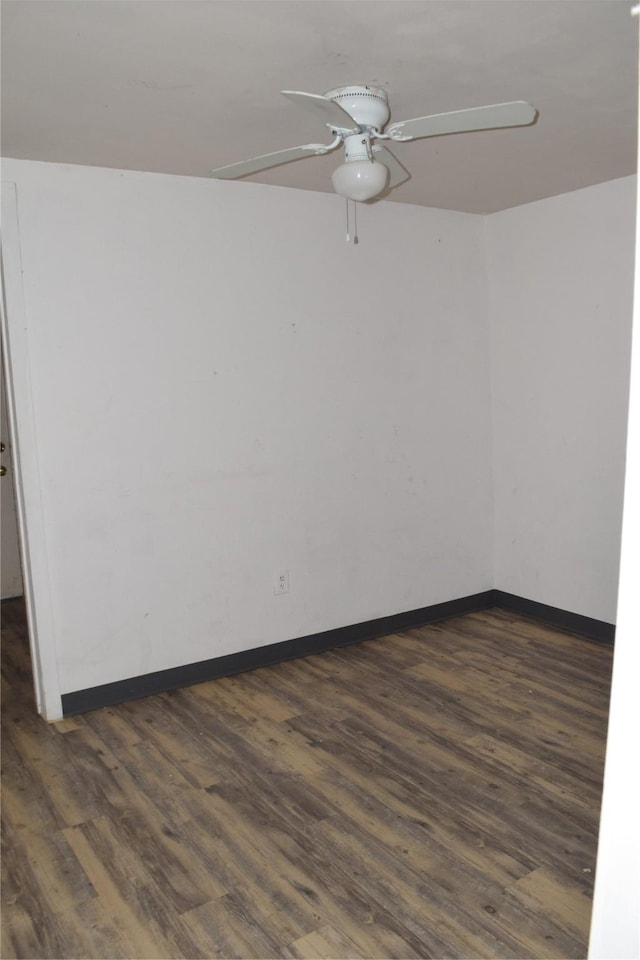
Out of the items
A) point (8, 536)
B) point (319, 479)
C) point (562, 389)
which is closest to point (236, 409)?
point (319, 479)

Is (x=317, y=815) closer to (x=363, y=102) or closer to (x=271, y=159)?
(x=271, y=159)

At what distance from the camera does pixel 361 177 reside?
7.73ft

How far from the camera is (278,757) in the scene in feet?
9.67

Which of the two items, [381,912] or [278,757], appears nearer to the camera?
[381,912]

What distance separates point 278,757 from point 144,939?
998mm

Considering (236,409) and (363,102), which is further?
(236,409)

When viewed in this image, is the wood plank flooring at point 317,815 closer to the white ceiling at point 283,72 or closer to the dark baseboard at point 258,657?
the dark baseboard at point 258,657

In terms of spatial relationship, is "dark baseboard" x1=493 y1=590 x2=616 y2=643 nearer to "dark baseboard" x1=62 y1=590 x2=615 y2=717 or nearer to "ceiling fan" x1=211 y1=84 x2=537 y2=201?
"dark baseboard" x1=62 y1=590 x2=615 y2=717

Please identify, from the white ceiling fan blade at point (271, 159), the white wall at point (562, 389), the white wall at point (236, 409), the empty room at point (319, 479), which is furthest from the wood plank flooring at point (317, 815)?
the white ceiling fan blade at point (271, 159)

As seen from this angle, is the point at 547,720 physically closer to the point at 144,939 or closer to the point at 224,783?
the point at 224,783

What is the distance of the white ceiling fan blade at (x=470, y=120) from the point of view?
201 centimetres

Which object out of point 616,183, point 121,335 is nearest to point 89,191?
point 121,335

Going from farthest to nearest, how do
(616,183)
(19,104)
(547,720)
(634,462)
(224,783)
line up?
(616,183), (547,720), (224,783), (19,104), (634,462)

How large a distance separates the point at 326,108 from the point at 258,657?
2.66m
